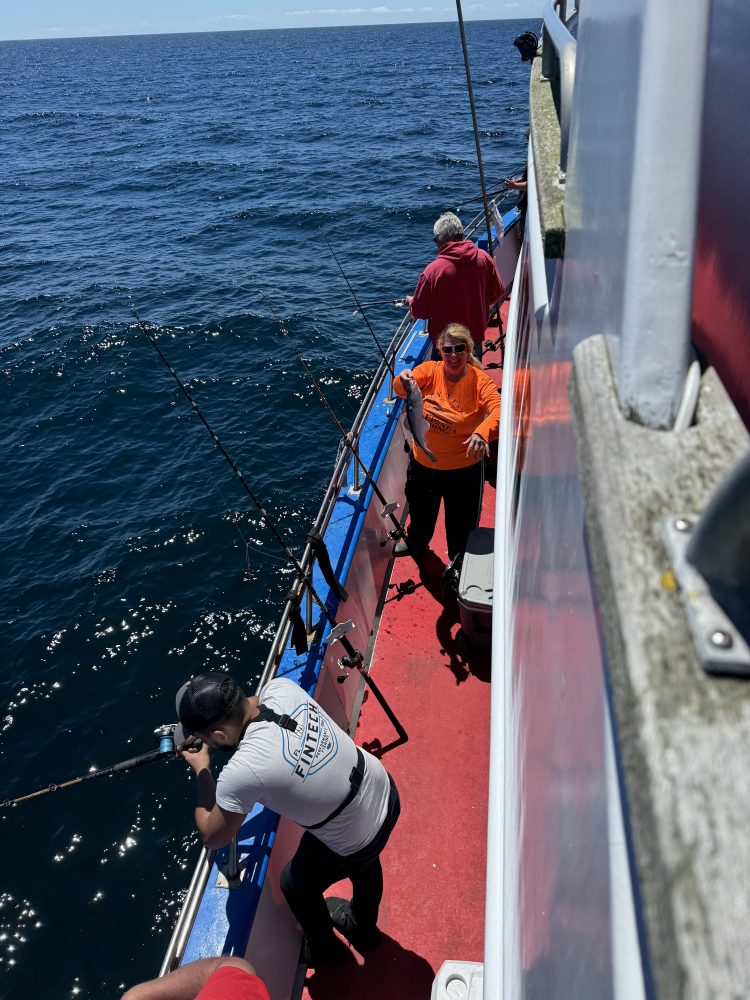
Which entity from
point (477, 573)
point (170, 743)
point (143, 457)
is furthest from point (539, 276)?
point (143, 457)

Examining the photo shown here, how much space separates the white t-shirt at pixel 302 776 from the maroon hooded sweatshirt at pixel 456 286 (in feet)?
11.9

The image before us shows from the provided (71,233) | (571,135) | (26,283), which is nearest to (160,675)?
(571,135)

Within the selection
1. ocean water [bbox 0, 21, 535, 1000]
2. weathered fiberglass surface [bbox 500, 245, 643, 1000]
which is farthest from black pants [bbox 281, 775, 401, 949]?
ocean water [bbox 0, 21, 535, 1000]

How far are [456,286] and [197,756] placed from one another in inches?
160

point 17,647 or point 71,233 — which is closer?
point 17,647

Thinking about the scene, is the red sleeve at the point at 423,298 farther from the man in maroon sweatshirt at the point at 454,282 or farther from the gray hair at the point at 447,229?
the gray hair at the point at 447,229

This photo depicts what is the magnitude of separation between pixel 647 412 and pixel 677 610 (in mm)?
282

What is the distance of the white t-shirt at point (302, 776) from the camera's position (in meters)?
2.36

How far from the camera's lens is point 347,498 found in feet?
17.5

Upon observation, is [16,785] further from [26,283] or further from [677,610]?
[26,283]

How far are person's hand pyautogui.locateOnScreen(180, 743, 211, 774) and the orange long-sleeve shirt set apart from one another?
93.3 inches

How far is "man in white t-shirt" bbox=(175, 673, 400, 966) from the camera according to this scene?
93.8 inches

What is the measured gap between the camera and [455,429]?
423 centimetres

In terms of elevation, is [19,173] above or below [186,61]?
below
